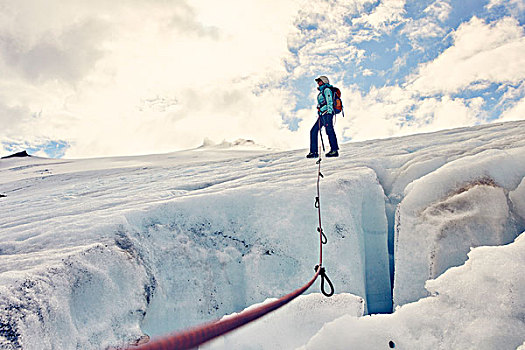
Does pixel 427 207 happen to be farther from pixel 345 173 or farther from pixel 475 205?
pixel 345 173

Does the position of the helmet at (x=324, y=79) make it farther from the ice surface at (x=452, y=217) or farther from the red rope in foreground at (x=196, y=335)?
the red rope in foreground at (x=196, y=335)

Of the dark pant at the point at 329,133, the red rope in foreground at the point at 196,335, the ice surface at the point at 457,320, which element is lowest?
the ice surface at the point at 457,320

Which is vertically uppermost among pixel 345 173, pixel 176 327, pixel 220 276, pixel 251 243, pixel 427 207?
pixel 345 173

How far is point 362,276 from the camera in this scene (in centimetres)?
315

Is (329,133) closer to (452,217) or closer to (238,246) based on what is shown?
(452,217)

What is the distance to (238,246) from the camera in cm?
318

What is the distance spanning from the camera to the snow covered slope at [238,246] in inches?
83.2

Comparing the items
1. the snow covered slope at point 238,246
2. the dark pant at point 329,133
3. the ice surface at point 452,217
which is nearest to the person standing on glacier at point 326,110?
the dark pant at point 329,133

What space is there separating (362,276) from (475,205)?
4.01 ft

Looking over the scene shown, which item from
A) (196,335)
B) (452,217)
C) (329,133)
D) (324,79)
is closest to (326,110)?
(329,133)

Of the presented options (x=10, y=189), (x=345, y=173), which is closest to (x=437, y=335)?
(x=345, y=173)

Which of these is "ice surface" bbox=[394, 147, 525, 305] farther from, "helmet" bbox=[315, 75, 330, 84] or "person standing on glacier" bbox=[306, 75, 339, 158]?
"helmet" bbox=[315, 75, 330, 84]

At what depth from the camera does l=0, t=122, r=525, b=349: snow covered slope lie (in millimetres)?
2113

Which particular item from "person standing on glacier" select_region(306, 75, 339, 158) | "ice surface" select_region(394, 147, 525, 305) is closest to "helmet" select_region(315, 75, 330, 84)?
"person standing on glacier" select_region(306, 75, 339, 158)
